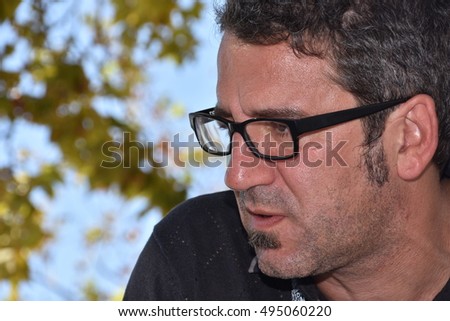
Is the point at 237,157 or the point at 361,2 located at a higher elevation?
the point at 361,2

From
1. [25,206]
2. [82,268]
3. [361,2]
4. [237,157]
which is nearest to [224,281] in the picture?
[237,157]

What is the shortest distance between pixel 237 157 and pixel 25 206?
204 centimetres

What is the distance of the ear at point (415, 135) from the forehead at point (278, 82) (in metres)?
0.17

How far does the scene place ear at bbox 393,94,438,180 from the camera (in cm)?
180

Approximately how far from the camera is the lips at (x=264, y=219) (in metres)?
1.76

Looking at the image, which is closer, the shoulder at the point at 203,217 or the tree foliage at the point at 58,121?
the shoulder at the point at 203,217

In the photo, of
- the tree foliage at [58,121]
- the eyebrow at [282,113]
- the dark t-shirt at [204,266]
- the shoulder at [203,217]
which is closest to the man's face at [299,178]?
the eyebrow at [282,113]

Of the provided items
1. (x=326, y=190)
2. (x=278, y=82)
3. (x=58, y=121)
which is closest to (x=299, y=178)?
(x=326, y=190)

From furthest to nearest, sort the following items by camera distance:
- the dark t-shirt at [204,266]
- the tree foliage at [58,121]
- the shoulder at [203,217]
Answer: the tree foliage at [58,121], the shoulder at [203,217], the dark t-shirt at [204,266]

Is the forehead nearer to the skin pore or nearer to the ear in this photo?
the skin pore

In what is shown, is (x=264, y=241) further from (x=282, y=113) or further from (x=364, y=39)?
(x=364, y=39)

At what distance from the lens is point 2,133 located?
12.2 ft

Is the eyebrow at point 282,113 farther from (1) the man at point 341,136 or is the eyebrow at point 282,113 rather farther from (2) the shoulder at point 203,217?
(2) the shoulder at point 203,217
